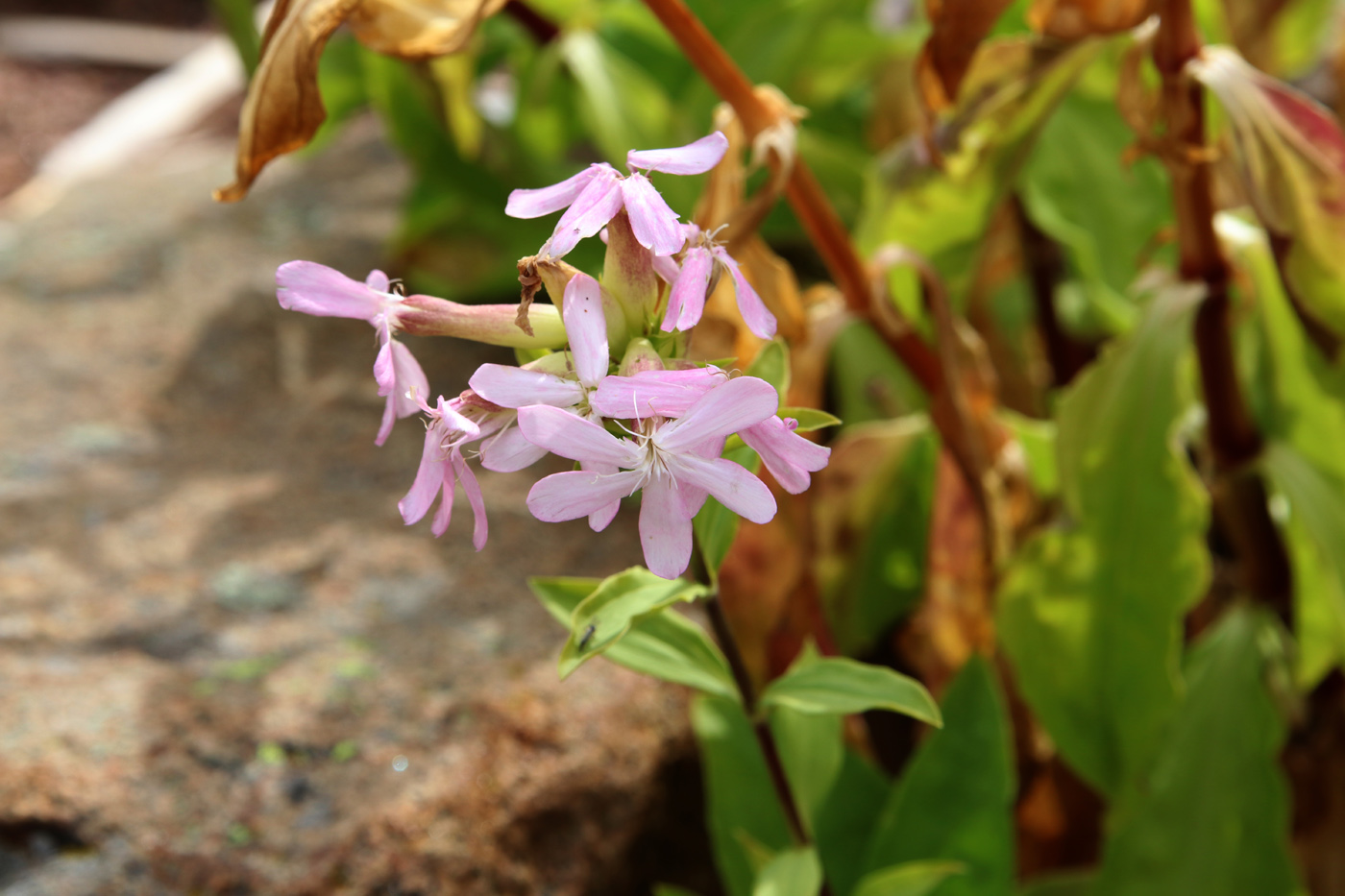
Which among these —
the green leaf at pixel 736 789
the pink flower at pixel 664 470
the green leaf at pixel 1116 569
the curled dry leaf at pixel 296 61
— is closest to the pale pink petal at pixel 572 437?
the pink flower at pixel 664 470

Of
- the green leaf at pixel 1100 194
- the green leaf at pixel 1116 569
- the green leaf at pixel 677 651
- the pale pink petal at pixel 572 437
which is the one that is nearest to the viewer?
Answer: the pale pink petal at pixel 572 437

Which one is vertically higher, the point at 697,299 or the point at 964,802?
the point at 697,299

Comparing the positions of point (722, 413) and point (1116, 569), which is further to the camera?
point (1116, 569)

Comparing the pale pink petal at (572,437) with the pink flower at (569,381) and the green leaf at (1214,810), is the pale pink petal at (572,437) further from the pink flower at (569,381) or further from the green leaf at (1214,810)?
the green leaf at (1214,810)

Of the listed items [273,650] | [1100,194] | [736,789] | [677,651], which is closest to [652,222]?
[677,651]

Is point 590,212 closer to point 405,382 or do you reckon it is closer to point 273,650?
point 405,382

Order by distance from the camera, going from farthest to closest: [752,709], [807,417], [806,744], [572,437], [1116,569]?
[1116,569], [806,744], [752,709], [807,417], [572,437]

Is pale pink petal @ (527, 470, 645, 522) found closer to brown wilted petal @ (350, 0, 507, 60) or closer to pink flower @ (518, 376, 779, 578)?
pink flower @ (518, 376, 779, 578)
